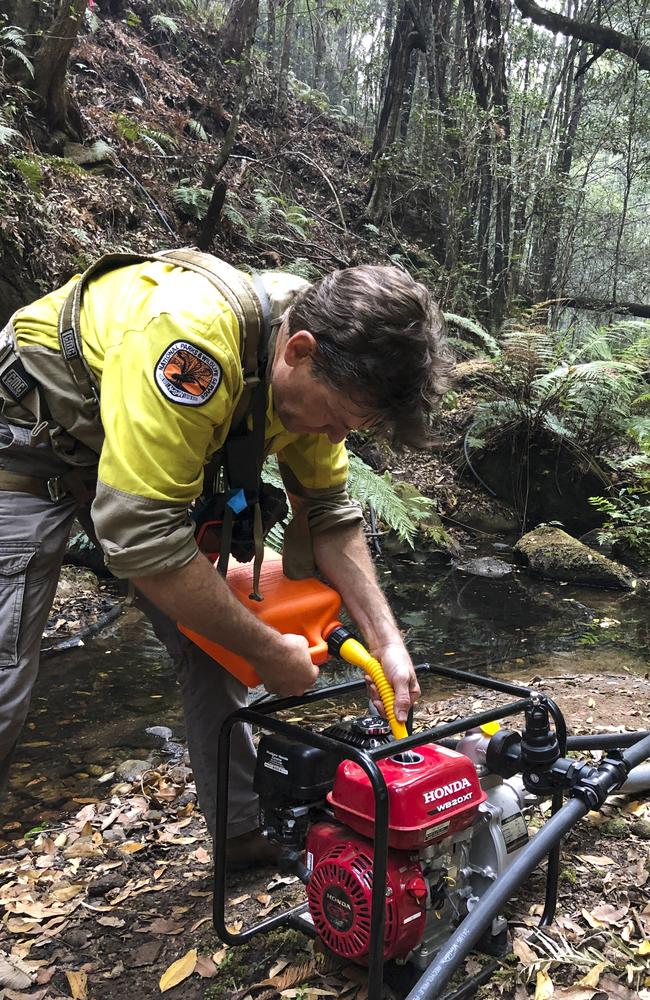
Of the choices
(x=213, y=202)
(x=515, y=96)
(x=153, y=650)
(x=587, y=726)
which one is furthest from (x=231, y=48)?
(x=587, y=726)

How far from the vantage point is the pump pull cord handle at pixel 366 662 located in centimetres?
198

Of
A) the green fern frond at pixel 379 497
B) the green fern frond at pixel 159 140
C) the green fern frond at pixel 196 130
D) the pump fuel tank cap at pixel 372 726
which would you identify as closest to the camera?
the pump fuel tank cap at pixel 372 726

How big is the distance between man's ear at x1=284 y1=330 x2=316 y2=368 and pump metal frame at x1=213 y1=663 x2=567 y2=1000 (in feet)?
2.96

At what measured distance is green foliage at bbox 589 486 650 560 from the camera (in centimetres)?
761

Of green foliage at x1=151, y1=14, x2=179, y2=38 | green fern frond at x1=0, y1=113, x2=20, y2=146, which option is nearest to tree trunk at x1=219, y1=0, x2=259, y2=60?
green foliage at x1=151, y1=14, x2=179, y2=38

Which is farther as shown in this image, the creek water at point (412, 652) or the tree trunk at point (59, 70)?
the tree trunk at point (59, 70)

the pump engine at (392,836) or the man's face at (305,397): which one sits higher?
the man's face at (305,397)

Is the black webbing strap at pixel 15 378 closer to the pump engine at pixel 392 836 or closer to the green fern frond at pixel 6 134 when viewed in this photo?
the pump engine at pixel 392 836

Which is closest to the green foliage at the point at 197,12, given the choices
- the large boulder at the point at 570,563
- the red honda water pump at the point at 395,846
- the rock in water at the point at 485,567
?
the rock in water at the point at 485,567

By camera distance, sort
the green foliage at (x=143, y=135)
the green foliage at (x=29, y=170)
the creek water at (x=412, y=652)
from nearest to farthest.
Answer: the creek water at (x=412, y=652) < the green foliage at (x=29, y=170) < the green foliage at (x=143, y=135)

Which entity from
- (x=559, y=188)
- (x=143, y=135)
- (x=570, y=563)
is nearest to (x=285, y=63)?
(x=143, y=135)

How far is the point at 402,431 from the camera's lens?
200 centimetres

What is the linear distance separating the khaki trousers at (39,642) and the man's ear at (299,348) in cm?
79

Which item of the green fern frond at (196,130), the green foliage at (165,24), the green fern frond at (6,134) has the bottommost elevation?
the green fern frond at (6,134)
